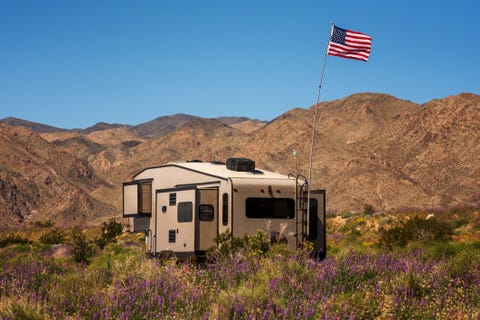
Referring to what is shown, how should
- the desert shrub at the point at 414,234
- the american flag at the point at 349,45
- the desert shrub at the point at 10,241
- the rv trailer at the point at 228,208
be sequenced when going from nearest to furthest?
1. the rv trailer at the point at 228,208
2. the american flag at the point at 349,45
3. the desert shrub at the point at 414,234
4. the desert shrub at the point at 10,241

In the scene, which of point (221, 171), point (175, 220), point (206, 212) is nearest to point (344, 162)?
point (221, 171)

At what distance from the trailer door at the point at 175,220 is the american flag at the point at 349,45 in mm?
5761

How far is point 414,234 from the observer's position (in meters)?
23.8

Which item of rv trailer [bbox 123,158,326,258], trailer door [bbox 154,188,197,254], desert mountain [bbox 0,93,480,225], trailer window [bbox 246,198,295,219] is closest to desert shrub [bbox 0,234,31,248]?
rv trailer [bbox 123,158,326,258]

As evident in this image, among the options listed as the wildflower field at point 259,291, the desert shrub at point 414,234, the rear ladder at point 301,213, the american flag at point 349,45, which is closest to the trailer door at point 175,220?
the rear ladder at point 301,213

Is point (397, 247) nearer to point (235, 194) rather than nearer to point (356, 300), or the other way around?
point (235, 194)

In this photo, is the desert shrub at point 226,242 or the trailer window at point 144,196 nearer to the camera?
the desert shrub at point 226,242

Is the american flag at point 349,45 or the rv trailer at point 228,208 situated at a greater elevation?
the american flag at point 349,45

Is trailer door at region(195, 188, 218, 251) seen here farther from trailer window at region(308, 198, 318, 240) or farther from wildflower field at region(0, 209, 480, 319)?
wildflower field at region(0, 209, 480, 319)

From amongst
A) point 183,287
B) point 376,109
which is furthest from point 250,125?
point 183,287

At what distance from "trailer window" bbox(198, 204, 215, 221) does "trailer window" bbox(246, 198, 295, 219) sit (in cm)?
95

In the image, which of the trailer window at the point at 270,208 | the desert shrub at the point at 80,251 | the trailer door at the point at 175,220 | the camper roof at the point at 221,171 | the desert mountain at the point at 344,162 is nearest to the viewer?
the trailer window at the point at 270,208

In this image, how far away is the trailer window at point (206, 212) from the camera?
17578 millimetres

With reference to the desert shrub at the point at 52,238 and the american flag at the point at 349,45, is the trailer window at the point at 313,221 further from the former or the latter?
the desert shrub at the point at 52,238
